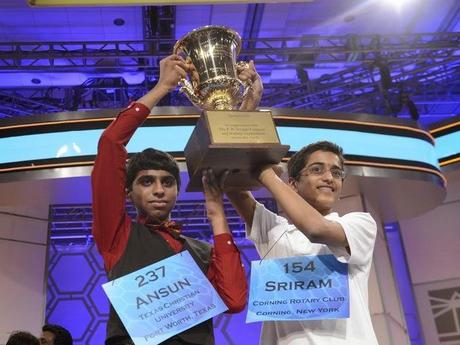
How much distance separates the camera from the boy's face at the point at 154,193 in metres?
1.76

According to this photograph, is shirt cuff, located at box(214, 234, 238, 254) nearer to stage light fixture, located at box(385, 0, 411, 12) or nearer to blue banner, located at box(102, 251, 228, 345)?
blue banner, located at box(102, 251, 228, 345)

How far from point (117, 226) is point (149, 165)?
0.23 meters

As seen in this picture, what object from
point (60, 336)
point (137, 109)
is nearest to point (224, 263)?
point (137, 109)

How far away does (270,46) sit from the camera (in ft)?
25.5

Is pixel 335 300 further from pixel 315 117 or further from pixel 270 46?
pixel 270 46

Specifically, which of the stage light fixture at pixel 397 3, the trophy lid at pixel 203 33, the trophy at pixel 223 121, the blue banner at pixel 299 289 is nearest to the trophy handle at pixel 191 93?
the trophy at pixel 223 121

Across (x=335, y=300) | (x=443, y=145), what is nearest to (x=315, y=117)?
(x=443, y=145)

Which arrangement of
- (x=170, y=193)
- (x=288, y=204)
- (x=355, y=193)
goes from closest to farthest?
(x=288, y=204) < (x=170, y=193) < (x=355, y=193)

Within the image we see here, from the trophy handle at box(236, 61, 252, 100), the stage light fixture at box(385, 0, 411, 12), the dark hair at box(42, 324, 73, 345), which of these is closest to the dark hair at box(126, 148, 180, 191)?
the trophy handle at box(236, 61, 252, 100)

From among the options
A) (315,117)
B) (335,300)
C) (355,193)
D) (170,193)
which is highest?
(315,117)

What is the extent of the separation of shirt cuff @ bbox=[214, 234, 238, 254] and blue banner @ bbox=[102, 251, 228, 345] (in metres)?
0.09

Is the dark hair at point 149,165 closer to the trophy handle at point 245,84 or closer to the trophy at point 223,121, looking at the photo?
the trophy at point 223,121

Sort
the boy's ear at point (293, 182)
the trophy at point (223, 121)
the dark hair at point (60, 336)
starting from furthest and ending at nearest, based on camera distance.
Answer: the dark hair at point (60, 336), the boy's ear at point (293, 182), the trophy at point (223, 121)

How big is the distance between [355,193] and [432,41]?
3.70 meters
